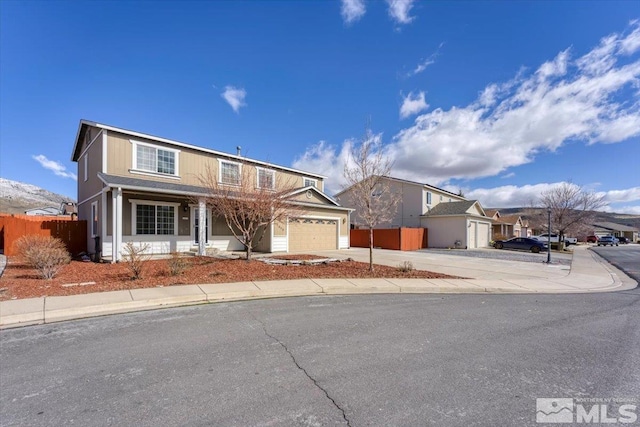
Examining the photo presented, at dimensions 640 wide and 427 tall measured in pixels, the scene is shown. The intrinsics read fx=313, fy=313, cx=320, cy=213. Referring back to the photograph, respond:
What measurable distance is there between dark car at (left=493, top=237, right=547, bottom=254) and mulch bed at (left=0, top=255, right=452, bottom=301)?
905 inches

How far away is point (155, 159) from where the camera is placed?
16.9 m

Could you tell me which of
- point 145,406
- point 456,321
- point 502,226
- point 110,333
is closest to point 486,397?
point 456,321

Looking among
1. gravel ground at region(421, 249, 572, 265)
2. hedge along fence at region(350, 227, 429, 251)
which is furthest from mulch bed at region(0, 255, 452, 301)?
hedge along fence at region(350, 227, 429, 251)

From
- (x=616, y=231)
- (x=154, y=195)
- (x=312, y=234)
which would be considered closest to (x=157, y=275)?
(x=154, y=195)

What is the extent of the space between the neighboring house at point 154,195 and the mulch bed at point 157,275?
288 cm

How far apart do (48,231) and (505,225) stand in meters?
57.3

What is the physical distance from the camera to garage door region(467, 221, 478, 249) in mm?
30625

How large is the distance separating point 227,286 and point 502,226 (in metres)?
53.1

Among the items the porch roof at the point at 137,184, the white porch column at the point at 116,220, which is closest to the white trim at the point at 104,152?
the porch roof at the point at 137,184

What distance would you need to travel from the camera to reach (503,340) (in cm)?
523

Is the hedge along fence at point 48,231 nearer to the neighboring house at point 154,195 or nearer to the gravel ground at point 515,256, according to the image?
the neighboring house at point 154,195

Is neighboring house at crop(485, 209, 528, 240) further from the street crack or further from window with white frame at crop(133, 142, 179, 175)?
the street crack

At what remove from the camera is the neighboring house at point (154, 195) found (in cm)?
1441

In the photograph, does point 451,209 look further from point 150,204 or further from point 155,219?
point 150,204
